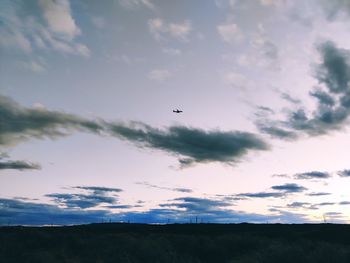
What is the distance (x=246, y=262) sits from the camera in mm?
59938

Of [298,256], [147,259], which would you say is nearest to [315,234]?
[298,256]

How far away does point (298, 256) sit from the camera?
214 ft

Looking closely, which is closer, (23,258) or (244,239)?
(23,258)

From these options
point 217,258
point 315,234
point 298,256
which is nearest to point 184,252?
point 217,258

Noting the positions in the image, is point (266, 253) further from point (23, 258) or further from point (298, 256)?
point (23, 258)

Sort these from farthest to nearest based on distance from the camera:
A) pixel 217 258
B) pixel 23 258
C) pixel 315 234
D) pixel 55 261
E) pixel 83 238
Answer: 1. pixel 315 234
2. pixel 83 238
3. pixel 217 258
4. pixel 23 258
5. pixel 55 261

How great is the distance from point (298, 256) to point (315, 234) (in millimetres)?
32231

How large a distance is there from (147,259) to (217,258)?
14.2 m

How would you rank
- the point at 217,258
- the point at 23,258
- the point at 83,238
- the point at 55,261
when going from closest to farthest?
the point at 55,261 → the point at 23,258 → the point at 217,258 → the point at 83,238

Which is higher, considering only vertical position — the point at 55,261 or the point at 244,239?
the point at 244,239

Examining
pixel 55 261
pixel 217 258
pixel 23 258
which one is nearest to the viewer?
pixel 55 261

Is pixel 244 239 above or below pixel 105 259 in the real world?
above

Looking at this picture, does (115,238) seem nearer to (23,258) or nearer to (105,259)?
(105,259)

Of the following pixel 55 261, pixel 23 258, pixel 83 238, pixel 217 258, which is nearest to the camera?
pixel 55 261
